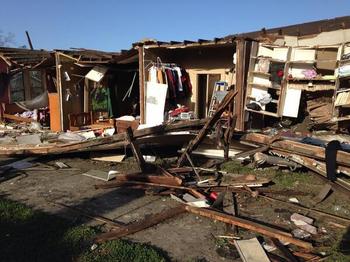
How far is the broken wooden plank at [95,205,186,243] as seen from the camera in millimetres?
5374

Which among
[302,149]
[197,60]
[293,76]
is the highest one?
[197,60]

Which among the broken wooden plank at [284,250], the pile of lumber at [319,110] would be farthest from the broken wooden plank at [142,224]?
the pile of lumber at [319,110]

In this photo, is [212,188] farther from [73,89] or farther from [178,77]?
[73,89]

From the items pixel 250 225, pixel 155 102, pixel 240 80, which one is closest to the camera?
pixel 250 225

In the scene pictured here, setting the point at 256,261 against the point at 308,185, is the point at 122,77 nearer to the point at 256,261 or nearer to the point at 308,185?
the point at 308,185

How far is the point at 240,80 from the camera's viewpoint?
1160cm

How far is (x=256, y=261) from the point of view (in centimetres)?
471

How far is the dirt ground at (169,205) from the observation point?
5332 mm

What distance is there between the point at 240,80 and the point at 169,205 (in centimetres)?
580

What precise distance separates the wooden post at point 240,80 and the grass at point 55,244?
6782mm

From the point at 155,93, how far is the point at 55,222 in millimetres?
7948

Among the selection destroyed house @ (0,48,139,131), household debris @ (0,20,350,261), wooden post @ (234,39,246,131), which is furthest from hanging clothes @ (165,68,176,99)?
wooden post @ (234,39,246,131)

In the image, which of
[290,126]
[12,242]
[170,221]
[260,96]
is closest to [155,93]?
[260,96]

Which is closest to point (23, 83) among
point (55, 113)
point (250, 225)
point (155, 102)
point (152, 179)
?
point (55, 113)
